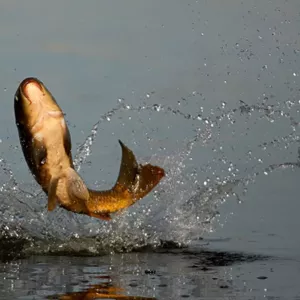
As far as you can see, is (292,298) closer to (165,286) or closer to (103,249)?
(165,286)

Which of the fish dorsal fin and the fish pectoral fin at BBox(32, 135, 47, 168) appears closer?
the fish pectoral fin at BBox(32, 135, 47, 168)

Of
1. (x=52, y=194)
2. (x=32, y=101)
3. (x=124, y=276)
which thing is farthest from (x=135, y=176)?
(x=32, y=101)

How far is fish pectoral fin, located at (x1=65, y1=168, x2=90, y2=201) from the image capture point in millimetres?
10852

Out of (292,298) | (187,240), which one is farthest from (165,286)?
(187,240)

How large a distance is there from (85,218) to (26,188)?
1088mm

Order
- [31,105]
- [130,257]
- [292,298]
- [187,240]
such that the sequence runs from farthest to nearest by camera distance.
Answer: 1. [187,240]
2. [130,257]
3. [31,105]
4. [292,298]

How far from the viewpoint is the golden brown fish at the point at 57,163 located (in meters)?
10.5

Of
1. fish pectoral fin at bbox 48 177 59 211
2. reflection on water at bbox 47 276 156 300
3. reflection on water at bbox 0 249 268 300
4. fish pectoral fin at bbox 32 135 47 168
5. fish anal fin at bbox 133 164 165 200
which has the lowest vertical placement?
reflection on water at bbox 47 276 156 300

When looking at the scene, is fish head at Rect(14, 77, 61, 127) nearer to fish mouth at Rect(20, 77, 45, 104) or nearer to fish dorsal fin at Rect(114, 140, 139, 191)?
fish mouth at Rect(20, 77, 45, 104)

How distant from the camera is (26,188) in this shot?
14.5m

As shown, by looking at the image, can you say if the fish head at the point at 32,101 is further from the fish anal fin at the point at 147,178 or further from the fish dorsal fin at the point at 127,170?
the fish anal fin at the point at 147,178

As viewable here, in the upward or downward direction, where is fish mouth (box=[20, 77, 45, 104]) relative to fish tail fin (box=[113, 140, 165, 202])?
upward

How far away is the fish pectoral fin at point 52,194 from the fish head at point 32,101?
65 cm

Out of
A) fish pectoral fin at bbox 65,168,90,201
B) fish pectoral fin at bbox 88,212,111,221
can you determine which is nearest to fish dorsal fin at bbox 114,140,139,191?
fish pectoral fin at bbox 88,212,111,221
